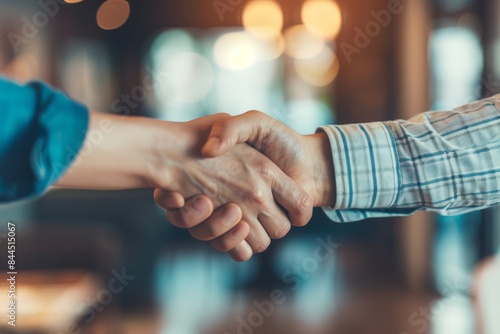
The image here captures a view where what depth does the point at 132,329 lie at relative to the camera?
12.8 ft

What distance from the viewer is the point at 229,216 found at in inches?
57.5

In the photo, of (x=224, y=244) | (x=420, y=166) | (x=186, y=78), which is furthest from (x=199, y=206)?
(x=186, y=78)

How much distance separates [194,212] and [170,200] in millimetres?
65

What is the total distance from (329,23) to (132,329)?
11.3 feet

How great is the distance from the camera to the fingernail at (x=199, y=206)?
145cm

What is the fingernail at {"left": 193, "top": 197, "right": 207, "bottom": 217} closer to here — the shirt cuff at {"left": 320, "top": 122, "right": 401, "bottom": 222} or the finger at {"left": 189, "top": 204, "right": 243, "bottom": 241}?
the finger at {"left": 189, "top": 204, "right": 243, "bottom": 241}

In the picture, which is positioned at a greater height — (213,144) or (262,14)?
(262,14)

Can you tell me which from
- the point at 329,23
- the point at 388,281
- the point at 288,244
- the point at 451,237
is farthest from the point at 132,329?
the point at 329,23

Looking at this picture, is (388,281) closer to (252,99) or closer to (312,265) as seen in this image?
(312,265)

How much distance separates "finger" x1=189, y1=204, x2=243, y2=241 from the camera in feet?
4.79

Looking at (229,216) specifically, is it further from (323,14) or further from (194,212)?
(323,14)

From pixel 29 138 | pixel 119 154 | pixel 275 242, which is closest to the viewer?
pixel 29 138

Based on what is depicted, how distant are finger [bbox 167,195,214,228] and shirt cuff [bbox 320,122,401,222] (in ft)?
1.00

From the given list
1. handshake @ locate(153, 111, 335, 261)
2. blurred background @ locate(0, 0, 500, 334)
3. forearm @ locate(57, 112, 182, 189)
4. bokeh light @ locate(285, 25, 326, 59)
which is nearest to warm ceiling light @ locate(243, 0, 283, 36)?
blurred background @ locate(0, 0, 500, 334)
